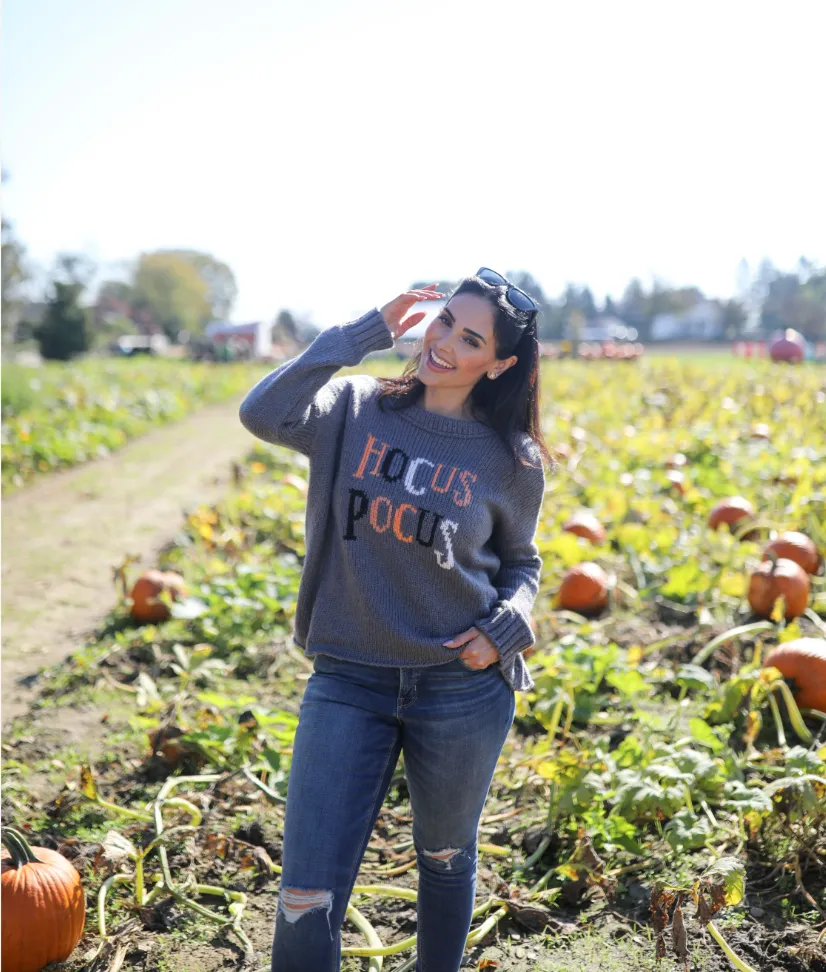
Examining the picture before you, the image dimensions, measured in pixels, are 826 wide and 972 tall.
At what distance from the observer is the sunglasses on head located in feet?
7.80

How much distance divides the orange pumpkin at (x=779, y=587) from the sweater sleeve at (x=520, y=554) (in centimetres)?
249

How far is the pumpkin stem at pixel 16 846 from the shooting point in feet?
8.20

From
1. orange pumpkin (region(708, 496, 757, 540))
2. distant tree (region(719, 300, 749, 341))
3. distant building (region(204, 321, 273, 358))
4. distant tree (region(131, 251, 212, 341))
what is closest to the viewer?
orange pumpkin (region(708, 496, 757, 540))

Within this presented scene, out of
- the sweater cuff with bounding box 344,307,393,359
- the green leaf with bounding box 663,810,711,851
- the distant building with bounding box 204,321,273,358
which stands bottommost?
the green leaf with bounding box 663,810,711,851

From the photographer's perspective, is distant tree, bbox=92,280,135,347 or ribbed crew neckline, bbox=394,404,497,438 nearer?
ribbed crew neckline, bbox=394,404,497,438

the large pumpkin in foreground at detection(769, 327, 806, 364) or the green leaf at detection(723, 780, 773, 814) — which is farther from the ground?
the large pumpkin in foreground at detection(769, 327, 806, 364)

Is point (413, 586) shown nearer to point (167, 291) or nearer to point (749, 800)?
point (749, 800)

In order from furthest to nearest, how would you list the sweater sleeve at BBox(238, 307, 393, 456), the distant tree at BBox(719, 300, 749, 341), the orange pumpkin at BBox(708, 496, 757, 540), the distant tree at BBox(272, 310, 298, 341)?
the distant tree at BBox(719, 300, 749, 341)
the distant tree at BBox(272, 310, 298, 341)
the orange pumpkin at BBox(708, 496, 757, 540)
the sweater sleeve at BBox(238, 307, 393, 456)

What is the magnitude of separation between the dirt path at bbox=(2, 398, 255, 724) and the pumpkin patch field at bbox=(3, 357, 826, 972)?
33cm

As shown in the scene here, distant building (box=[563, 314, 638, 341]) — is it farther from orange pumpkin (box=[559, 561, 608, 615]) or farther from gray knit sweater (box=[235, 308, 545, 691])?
gray knit sweater (box=[235, 308, 545, 691])

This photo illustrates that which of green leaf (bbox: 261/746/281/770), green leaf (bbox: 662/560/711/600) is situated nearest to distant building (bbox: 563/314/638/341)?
green leaf (bbox: 662/560/711/600)

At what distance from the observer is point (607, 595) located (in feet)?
16.9

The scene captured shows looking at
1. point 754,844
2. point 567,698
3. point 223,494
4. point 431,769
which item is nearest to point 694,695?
point 567,698

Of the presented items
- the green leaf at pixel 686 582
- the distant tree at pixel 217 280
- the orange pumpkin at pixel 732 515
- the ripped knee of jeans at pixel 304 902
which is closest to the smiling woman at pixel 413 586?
the ripped knee of jeans at pixel 304 902
